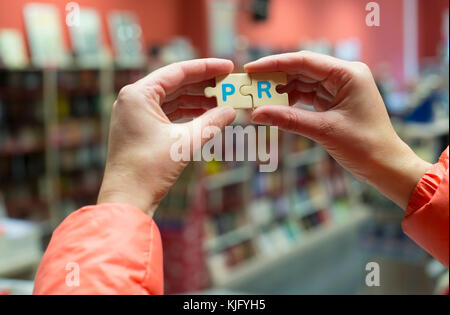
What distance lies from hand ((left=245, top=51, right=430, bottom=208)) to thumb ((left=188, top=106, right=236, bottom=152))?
5cm

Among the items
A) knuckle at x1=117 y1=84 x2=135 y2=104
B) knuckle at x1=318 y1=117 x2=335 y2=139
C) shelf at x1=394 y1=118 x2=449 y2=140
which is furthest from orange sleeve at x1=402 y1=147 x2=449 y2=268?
shelf at x1=394 y1=118 x2=449 y2=140

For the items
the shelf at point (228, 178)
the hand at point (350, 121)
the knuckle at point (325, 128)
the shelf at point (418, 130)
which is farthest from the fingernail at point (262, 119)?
the shelf at point (228, 178)

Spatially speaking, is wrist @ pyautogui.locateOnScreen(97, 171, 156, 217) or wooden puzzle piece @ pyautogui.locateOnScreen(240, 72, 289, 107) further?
wooden puzzle piece @ pyautogui.locateOnScreen(240, 72, 289, 107)

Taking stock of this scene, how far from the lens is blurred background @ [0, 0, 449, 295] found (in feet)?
13.1

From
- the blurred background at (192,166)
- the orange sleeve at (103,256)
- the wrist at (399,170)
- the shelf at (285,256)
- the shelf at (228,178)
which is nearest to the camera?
the orange sleeve at (103,256)

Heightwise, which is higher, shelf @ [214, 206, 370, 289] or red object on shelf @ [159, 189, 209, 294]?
red object on shelf @ [159, 189, 209, 294]

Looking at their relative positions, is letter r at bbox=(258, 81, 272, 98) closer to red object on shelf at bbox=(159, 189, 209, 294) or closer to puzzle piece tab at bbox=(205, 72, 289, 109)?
puzzle piece tab at bbox=(205, 72, 289, 109)

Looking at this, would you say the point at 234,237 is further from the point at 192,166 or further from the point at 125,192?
the point at 125,192

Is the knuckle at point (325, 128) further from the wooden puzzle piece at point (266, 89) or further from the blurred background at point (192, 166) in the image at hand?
the blurred background at point (192, 166)

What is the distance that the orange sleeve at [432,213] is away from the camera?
854mm

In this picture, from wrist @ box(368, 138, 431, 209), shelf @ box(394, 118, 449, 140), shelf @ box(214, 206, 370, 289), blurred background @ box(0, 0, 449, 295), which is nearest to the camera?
wrist @ box(368, 138, 431, 209)
